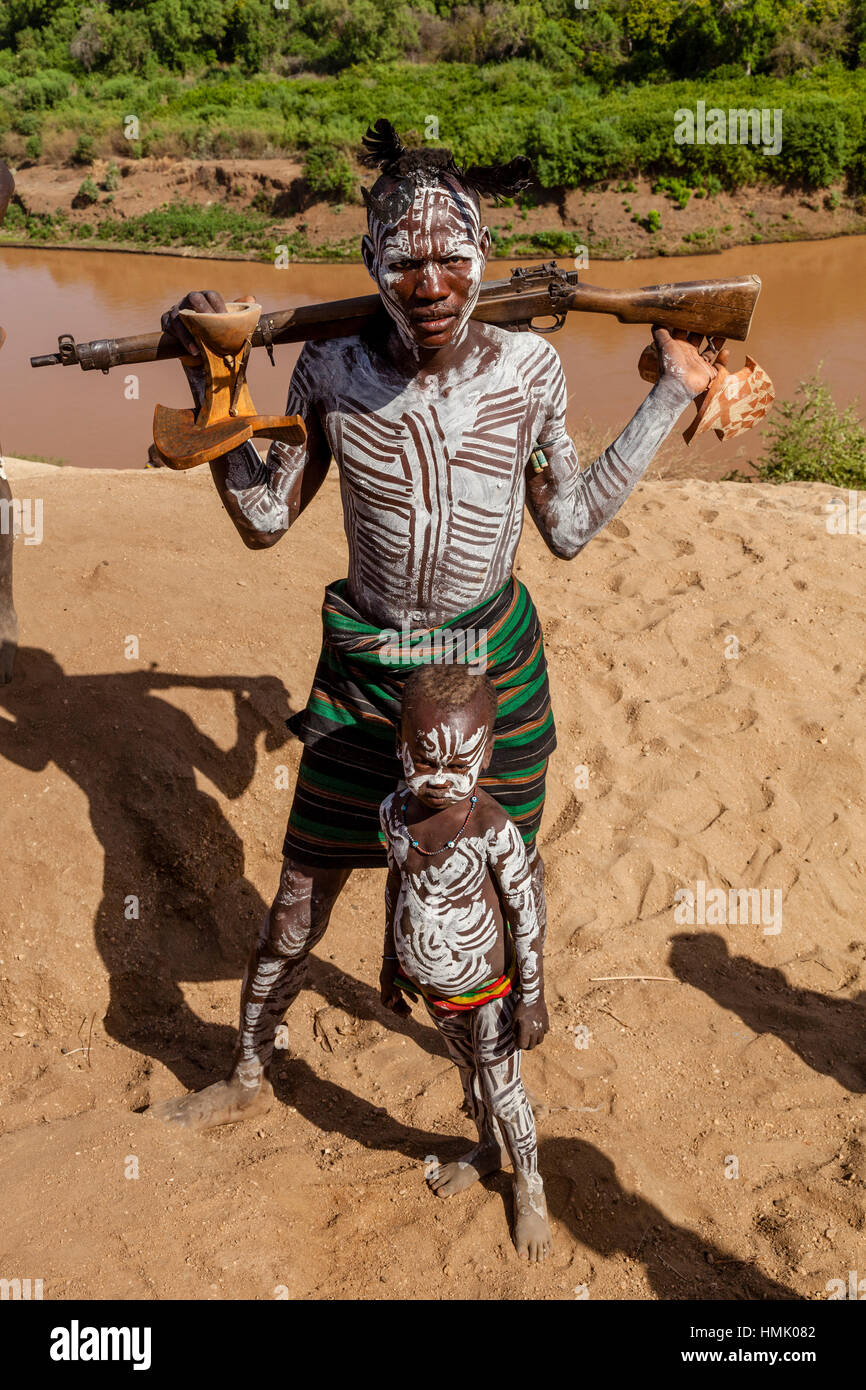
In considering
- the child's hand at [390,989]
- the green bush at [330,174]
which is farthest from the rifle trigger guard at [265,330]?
the green bush at [330,174]

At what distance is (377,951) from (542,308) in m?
2.12

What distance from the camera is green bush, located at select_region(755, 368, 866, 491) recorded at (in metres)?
7.39

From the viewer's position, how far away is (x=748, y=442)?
9.76 m

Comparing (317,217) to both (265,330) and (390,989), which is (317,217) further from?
(390,989)

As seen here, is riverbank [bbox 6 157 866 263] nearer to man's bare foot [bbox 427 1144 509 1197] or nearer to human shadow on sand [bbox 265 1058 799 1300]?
human shadow on sand [bbox 265 1058 799 1300]

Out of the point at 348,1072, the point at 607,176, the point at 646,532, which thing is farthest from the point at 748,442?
the point at 607,176

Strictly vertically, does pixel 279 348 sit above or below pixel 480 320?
below

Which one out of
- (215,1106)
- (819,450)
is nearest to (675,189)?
(819,450)

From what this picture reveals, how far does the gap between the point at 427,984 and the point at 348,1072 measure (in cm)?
106

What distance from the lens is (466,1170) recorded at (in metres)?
2.61

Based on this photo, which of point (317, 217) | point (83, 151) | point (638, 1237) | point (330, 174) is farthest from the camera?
point (83, 151)

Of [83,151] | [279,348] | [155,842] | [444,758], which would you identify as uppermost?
[444,758]

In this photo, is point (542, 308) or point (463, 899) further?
point (542, 308)

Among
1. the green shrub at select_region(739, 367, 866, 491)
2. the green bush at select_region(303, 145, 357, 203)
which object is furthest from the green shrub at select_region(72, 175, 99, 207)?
the green shrub at select_region(739, 367, 866, 491)
